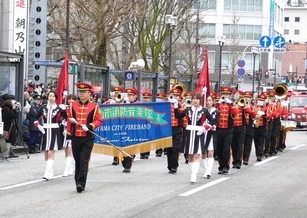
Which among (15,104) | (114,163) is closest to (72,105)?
(114,163)

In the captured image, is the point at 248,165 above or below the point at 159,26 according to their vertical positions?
below

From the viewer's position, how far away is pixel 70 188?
1554 centimetres

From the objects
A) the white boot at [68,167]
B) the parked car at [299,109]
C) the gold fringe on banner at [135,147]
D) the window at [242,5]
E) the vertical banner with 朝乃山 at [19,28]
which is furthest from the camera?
the window at [242,5]

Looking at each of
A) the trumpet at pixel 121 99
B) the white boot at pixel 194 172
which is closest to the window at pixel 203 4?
the trumpet at pixel 121 99

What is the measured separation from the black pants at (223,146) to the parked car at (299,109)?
25156 millimetres

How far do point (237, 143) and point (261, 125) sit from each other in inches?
137

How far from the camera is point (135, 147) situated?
20344mm

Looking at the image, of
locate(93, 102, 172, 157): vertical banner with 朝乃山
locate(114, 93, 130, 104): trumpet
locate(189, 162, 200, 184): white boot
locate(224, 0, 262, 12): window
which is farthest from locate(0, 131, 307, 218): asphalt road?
locate(224, 0, 262, 12): window

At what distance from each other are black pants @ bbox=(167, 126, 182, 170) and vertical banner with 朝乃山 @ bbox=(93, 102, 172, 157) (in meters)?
0.15

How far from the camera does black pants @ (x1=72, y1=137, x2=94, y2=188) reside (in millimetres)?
14985

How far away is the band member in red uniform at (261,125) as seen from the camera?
23953mm

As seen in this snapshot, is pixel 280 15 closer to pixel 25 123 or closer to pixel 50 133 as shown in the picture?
pixel 25 123

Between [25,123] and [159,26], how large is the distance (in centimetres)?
2647

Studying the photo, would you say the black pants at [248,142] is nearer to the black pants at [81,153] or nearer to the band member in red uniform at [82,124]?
the band member in red uniform at [82,124]
